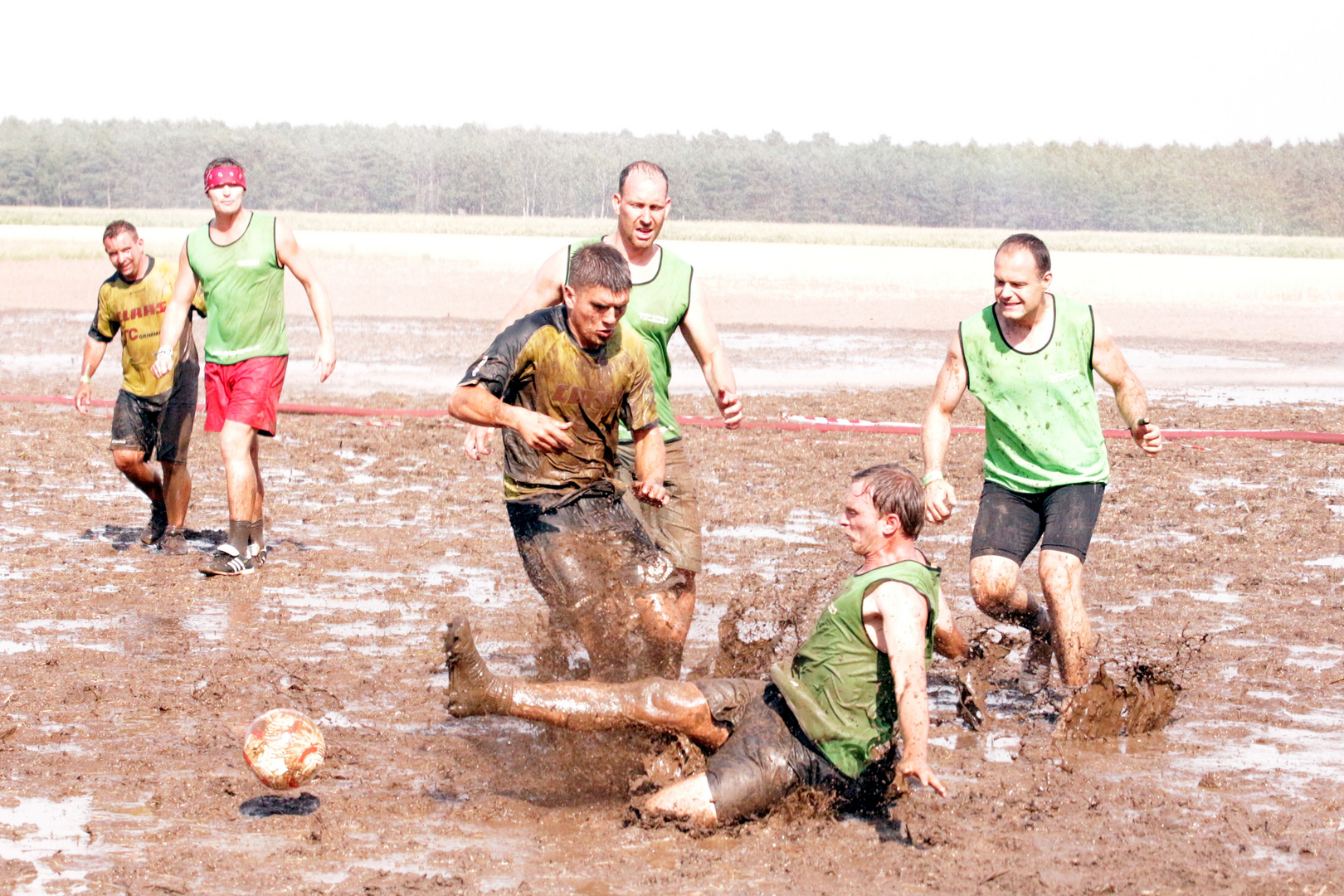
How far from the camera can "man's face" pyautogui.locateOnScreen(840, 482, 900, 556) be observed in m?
4.97

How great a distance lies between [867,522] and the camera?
4.98 meters

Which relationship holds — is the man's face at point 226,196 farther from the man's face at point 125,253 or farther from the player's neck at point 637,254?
the player's neck at point 637,254

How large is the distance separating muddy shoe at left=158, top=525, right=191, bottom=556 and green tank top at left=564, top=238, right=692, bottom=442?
4122 mm

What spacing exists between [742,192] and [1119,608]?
107m

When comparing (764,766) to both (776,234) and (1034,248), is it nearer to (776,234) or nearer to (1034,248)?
(1034,248)

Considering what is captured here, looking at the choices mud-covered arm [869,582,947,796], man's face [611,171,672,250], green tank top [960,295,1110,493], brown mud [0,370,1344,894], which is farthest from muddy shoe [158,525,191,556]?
mud-covered arm [869,582,947,796]

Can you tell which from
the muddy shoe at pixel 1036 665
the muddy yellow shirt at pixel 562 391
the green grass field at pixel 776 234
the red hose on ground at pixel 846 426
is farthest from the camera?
the green grass field at pixel 776 234

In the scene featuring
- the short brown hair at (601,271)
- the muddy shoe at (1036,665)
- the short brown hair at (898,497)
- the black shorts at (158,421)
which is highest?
the short brown hair at (601,271)

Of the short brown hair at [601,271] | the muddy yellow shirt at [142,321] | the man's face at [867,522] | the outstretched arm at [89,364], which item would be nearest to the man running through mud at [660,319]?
the short brown hair at [601,271]

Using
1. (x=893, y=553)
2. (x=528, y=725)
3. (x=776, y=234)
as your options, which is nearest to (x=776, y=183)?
(x=776, y=234)

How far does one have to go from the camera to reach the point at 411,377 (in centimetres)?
1944

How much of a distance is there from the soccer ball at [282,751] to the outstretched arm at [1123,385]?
141 inches

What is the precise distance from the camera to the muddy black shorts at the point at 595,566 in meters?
5.71

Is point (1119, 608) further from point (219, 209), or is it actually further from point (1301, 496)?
point (219, 209)
